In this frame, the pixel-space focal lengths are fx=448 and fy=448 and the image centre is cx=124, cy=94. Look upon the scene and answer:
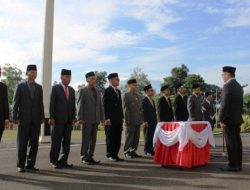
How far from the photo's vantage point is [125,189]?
7320 millimetres

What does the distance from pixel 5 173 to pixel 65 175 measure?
4.31ft

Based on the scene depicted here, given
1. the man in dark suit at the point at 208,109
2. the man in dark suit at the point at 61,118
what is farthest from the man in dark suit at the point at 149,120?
the man in dark suit at the point at 61,118

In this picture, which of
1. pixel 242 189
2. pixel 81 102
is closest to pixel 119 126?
pixel 81 102

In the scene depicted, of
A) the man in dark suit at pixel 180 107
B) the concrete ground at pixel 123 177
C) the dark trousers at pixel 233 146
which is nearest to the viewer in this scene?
the concrete ground at pixel 123 177

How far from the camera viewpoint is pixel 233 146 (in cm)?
972

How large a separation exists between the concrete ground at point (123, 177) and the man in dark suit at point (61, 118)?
0.34 meters

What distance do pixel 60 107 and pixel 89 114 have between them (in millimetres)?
910

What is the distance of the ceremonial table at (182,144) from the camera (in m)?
9.92

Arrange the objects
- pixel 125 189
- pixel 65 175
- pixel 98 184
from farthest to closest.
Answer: pixel 65 175, pixel 98 184, pixel 125 189

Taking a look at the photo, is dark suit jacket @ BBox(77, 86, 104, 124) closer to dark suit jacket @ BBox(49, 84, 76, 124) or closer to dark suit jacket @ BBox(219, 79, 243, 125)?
dark suit jacket @ BBox(49, 84, 76, 124)

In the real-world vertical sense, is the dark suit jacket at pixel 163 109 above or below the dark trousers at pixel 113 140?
above

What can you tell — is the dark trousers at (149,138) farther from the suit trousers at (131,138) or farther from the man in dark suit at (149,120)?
the suit trousers at (131,138)

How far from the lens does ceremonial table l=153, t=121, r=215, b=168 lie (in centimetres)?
992

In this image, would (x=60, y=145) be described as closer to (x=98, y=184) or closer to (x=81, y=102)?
(x=81, y=102)
